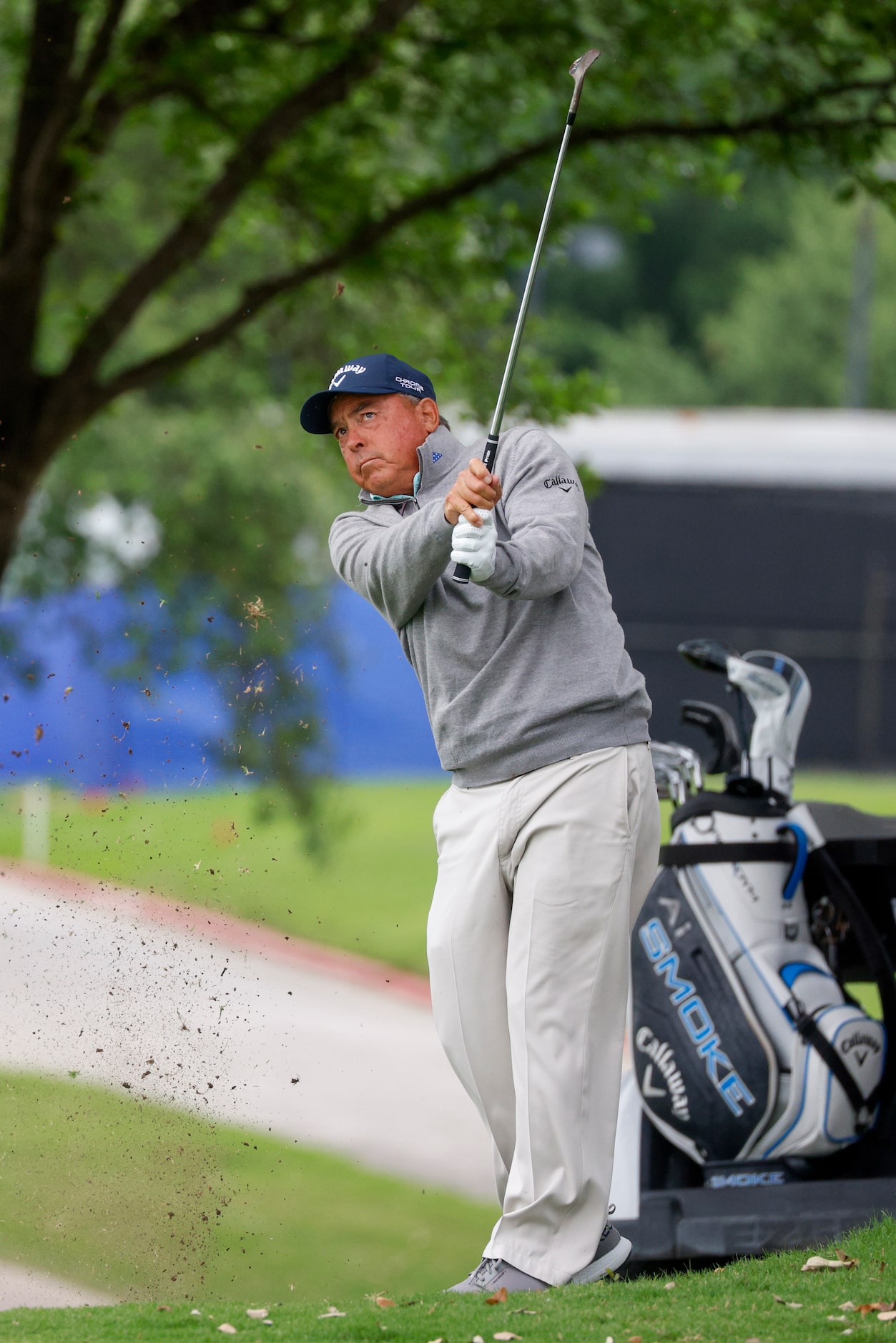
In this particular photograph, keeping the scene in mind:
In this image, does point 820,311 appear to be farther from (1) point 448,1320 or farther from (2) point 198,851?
(1) point 448,1320

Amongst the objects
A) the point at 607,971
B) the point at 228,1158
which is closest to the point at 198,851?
the point at 228,1158

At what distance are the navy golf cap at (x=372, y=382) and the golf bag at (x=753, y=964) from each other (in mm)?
1280

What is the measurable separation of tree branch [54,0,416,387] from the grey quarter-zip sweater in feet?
13.8

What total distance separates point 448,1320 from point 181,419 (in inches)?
504

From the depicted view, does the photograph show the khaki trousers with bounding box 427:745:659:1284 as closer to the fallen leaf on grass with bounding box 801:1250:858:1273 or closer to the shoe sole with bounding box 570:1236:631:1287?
the shoe sole with bounding box 570:1236:631:1287

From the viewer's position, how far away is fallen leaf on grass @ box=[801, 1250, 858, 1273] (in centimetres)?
341

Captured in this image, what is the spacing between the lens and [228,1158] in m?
7.47

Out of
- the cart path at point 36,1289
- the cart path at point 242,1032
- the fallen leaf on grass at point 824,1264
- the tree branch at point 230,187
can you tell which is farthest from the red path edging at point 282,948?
the fallen leaf on grass at point 824,1264

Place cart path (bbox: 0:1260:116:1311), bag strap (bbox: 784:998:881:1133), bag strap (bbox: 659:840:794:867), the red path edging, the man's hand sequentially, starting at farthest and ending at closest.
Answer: the red path edging, cart path (bbox: 0:1260:116:1311), bag strap (bbox: 659:840:794:867), bag strap (bbox: 784:998:881:1133), the man's hand

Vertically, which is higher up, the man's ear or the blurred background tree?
the blurred background tree

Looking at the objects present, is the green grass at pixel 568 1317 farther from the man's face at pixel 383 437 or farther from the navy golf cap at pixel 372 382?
the navy golf cap at pixel 372 382

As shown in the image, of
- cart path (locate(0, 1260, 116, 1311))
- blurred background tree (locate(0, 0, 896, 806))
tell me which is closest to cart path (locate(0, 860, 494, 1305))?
cart path (locate(0, 1260, 116, 1311))

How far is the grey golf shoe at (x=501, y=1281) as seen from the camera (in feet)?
10.7

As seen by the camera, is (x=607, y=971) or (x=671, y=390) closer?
(x=607, y=971)
